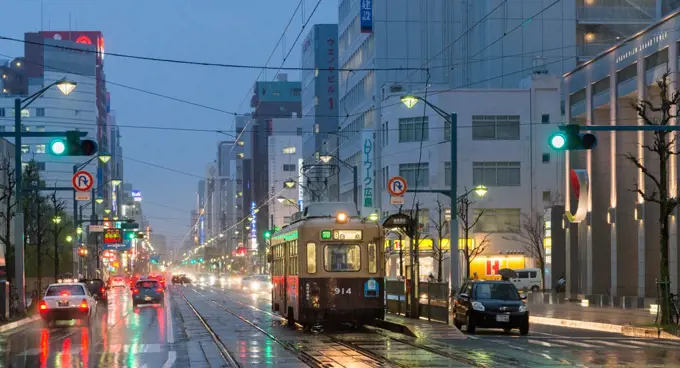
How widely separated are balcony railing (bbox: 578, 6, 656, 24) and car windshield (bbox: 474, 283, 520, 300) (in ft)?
189

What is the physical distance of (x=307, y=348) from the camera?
24.0 m

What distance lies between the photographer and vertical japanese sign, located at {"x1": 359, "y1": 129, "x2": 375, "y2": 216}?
89.3 meters

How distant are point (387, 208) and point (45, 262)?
93.8 feet

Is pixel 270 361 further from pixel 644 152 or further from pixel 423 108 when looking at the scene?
pixel 423 108

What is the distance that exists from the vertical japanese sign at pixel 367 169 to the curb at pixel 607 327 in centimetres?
4921

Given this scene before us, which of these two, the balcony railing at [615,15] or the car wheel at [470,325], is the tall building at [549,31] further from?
the car wheel at [470,325]

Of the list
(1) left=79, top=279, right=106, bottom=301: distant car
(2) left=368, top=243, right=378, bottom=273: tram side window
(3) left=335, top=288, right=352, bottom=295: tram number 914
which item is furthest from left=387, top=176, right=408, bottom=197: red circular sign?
(1) left=79, top=279, right=106, bottom=301: distant car

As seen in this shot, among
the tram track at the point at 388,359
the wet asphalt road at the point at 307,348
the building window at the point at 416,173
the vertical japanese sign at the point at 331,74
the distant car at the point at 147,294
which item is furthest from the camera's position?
the vertical japanese sign at the point at 331,74

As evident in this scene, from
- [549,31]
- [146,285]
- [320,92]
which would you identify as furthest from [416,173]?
[320,92]

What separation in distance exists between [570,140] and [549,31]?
61.1m

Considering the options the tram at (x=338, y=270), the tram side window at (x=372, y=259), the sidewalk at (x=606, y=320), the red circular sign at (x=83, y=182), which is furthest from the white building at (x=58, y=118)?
the tram side window at (x=372, y=259)

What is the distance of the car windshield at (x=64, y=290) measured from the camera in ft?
128

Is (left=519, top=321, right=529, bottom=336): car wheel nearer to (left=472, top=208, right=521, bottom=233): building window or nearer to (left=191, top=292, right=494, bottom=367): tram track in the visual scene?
(left=191, top=292, right=494, bottom=367): tram track

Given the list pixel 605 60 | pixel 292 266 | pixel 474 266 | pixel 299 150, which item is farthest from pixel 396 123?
pixel 299 150
